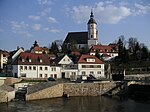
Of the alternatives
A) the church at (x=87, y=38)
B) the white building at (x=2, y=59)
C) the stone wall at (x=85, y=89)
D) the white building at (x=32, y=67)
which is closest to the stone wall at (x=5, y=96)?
the stone wall at (x=85, y=89)

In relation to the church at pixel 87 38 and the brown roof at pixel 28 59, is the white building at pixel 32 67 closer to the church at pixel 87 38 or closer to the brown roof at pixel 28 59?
the brown roof at pixel 28 59

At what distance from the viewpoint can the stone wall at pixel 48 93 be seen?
32.1 m

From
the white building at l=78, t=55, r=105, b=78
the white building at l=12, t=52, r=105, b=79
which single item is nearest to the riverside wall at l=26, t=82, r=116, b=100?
the white building at l=12, t=52, r=105, b=79

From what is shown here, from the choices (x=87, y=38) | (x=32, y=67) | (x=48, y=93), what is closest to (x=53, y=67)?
(x=32, y=67)

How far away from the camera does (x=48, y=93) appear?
33688 millimetres

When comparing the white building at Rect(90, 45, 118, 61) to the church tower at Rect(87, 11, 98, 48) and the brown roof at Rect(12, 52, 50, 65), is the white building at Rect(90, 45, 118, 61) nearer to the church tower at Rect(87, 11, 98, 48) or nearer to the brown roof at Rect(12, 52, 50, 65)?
the church tower at Rect(87, 11, 98, 48)

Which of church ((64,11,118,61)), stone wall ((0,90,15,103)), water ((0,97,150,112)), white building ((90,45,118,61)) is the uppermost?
church ((64,11,118,61))

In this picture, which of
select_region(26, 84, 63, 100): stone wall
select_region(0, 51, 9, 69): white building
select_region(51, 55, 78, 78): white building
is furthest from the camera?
select_region(0, 51, 9, 69): white building

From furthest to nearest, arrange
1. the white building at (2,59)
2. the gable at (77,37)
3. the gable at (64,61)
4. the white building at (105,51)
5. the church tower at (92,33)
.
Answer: the gable at (77,37)
the church tower at (92,33)
the white building at (105,51)
the white building at (2,59)
the gable at (64,61)

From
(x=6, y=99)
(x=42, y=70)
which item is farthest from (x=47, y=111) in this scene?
(x=42, y=70)

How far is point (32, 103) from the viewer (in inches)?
1162

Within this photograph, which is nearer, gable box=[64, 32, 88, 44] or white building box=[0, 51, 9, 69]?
white building box=[0, 51, 9, 69]

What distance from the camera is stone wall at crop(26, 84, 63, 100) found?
3206 centimetres

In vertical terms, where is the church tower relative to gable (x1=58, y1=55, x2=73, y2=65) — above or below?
above
